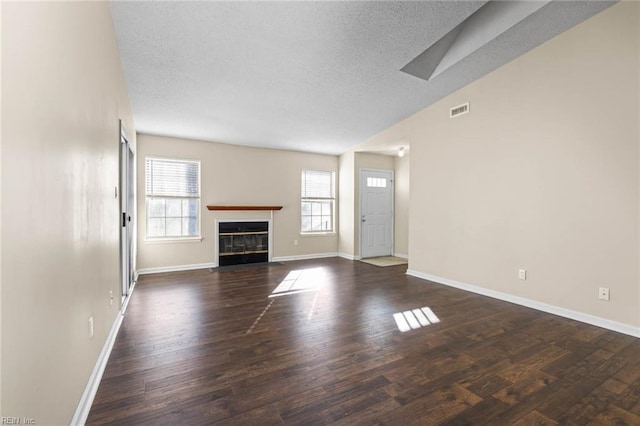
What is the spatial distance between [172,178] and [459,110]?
5.00 m

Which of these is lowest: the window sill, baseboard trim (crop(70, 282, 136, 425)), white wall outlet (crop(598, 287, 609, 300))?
baseboard trim (crop(70, 282, 136, 425))

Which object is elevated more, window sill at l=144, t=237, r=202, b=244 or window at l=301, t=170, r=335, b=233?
window at l=301, t=170, r=335, b=233

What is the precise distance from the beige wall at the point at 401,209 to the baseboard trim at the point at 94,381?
5788 millimetres

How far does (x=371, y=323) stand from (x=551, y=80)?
11.2ft

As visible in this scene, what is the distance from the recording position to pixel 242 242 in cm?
611

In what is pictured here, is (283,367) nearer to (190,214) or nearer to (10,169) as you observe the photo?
(10,169)

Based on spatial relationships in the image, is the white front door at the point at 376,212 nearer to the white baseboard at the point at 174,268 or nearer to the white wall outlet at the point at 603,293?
the white baseboard at the point at 174,268

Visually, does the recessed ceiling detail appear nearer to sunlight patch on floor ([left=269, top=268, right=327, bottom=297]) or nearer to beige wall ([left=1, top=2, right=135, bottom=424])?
sunlight patch on floor ([left=269, top=268, right=327, bottom=297])

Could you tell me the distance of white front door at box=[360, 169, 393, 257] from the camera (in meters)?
6.80

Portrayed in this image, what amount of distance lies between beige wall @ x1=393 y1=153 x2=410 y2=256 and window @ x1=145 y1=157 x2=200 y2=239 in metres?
4.50

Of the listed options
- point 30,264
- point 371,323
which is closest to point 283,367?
point 371,323

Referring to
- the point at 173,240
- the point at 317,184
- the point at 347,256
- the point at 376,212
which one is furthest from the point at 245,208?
the point at 376,212

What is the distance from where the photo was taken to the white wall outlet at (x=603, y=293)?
9.73 ft

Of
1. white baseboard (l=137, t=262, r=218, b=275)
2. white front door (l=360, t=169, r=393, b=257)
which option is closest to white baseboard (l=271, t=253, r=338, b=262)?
white front door (l=360, t=169, r=393, b=257)
